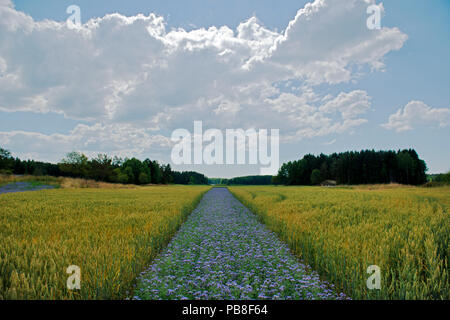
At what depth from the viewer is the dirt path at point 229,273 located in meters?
4.27

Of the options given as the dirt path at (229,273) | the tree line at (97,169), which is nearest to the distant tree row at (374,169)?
the tree line at (97,169)

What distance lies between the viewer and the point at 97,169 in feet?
255

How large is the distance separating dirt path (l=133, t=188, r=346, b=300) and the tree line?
81.6 meters

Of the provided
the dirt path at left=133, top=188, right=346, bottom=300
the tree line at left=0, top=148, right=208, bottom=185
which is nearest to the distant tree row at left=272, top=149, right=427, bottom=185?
the tree line at left=0, top=148, right=208, bottom=185

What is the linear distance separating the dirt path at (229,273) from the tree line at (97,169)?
268ft

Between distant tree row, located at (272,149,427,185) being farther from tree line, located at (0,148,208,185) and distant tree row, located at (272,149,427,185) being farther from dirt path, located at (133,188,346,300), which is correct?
dirt path, located at (133,188,346,300)

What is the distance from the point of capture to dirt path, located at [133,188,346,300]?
427cm

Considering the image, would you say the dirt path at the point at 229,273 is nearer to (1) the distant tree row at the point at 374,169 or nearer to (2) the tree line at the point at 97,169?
(2) the tree line at the point at 97,169

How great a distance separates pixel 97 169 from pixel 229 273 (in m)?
Answer: 85.2

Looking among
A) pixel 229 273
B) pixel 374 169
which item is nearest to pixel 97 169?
pixel 229 273

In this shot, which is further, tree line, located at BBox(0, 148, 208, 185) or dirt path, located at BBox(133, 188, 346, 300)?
tree line, located at BBox(0, 148, 208, 185)
